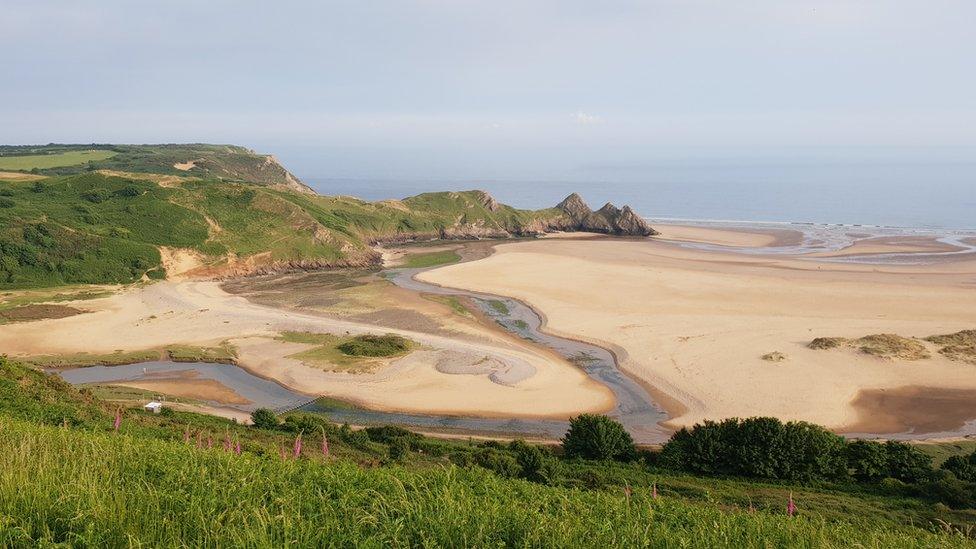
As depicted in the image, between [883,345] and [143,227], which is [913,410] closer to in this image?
[883,345]

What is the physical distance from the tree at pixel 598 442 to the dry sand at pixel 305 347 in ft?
22.5

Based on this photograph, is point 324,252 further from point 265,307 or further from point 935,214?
point 935,214

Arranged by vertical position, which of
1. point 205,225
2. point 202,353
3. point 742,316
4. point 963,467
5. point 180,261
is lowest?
point 202,353

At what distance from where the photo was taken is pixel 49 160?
120562 millimetres

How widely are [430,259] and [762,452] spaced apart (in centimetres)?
6036

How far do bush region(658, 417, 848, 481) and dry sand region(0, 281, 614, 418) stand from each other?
880 centimetres

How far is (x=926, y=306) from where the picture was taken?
46.3 meters

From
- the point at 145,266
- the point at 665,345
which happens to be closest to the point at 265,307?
the point at 145,266

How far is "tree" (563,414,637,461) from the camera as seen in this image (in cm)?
2086

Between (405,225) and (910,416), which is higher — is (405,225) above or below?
above

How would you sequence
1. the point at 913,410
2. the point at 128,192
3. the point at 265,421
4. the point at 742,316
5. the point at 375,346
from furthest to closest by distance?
1. the point at 128,192
2. the point at 742,316
3. the point at 375,346
4. the point at 913,410
5. the point at 265,421

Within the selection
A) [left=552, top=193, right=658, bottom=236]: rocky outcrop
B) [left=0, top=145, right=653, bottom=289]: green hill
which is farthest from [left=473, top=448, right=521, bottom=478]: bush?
[left=552, top=193, right=658, bottom=236]: rocky outcrop

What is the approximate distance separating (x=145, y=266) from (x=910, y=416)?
6451 cm

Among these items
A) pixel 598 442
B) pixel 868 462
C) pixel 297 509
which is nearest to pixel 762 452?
pixel 868 462
